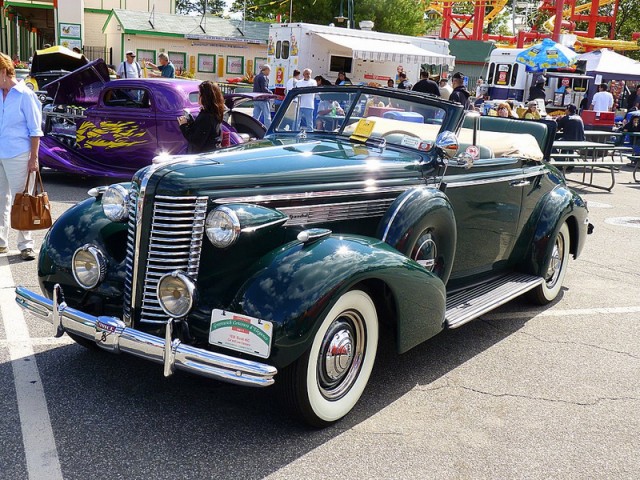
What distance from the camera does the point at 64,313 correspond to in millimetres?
3508

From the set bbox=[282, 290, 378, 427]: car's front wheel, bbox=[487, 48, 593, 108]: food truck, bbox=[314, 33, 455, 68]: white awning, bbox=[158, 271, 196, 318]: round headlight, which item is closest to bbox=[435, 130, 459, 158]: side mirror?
bbox=[282, 290, 378, 427]: car's front wheel

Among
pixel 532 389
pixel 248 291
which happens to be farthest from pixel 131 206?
pixel 532 389

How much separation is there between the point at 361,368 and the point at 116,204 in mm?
1662

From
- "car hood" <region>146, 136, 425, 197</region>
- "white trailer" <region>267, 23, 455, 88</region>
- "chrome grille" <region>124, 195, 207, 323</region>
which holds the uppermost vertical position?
"white trailer" <region>267, 23, 455, 88</region>

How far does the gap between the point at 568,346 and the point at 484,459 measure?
199cm

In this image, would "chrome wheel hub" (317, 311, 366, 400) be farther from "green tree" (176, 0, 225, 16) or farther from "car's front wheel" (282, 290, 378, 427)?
"green tree" (176, 0, 225, 16)

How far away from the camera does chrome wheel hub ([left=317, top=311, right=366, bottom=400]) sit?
350 centimetres

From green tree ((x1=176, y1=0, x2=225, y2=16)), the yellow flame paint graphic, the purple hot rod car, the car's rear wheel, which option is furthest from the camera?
green tree ((x1=176, y1=0, x2=225, y2=16))

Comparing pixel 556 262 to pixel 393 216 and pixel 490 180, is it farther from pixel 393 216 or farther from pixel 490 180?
pixel 393 216

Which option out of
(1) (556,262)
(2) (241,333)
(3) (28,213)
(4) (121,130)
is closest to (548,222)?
(1) (556,262)

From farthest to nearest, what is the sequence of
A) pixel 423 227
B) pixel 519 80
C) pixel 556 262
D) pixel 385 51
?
pixel 519 80 < pixel 385 51 < pixel 556 262 < pixel 423 227

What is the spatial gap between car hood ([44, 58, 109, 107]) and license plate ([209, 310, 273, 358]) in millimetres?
8205

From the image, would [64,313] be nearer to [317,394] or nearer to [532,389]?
[317,394]

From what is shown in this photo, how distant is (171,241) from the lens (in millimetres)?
3457
